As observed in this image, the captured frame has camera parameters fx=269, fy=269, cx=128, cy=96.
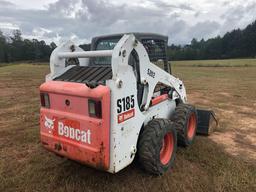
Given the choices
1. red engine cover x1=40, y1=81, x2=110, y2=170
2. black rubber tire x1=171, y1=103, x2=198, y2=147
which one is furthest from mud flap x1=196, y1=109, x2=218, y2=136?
red engine cover x1=40, y1=81, x2=110, y2=170

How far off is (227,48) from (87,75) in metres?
88.0

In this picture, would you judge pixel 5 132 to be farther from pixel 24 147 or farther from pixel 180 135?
pixel 180 135

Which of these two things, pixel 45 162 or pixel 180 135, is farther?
pixel 180 135

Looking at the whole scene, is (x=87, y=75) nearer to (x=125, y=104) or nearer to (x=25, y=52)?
(x=125, y=104)

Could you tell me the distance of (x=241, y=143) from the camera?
5.77 meters

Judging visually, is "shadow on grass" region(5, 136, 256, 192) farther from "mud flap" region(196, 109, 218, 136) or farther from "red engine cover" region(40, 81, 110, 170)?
"mud flap" region(196, 109, 218, 136)

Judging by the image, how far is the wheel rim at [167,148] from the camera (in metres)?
4.34

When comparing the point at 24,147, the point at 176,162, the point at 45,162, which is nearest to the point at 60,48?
the point at 45,162

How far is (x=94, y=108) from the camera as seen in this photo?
3.33m

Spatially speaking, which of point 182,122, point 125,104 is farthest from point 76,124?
A: point 182,122

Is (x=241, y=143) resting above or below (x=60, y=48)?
below

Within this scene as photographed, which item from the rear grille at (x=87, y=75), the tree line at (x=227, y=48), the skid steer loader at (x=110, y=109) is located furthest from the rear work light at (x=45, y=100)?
the tree line at (x=227, y=48)

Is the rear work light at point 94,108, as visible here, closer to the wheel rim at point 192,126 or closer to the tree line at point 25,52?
the wheel rim at point 192,126

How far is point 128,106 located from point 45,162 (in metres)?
2.08
